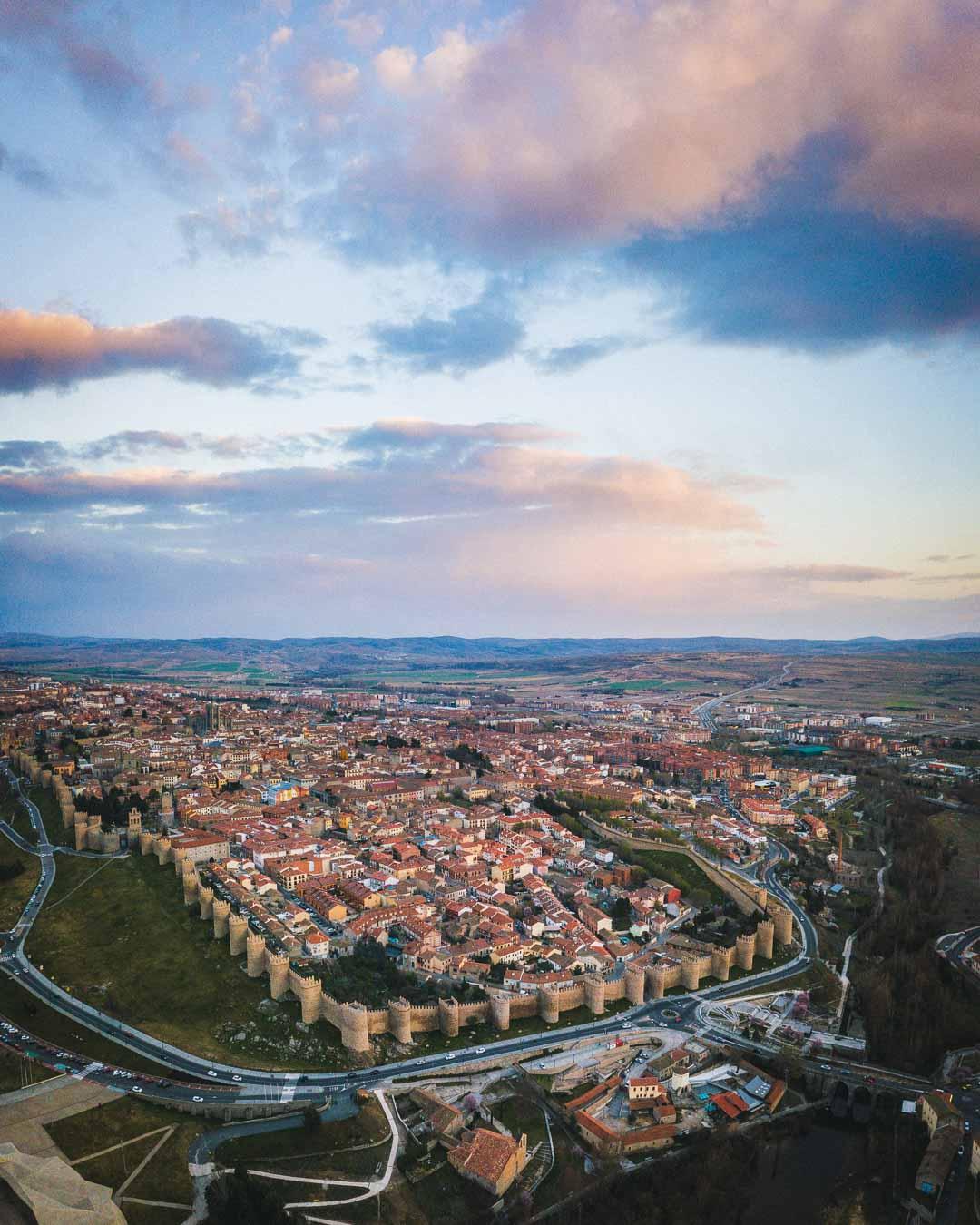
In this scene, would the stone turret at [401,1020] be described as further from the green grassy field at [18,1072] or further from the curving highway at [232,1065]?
the green grassy field at [18,1072]

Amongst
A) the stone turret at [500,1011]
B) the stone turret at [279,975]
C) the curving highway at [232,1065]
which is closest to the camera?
the curving highway at [232,1065]

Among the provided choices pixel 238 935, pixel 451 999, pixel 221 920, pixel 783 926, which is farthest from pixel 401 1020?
pixel 783 926

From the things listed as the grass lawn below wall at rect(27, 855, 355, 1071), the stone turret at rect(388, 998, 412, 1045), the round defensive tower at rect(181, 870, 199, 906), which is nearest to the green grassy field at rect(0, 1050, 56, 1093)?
the grass lawn below wall at rect(27, 855, 355, 1071)

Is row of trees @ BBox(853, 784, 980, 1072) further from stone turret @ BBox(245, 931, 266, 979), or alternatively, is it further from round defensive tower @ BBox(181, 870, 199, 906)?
round defensive tower @ BBox(181, 870, 199, 906)

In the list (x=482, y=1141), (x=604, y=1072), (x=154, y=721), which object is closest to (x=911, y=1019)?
(x=604, y=1072)

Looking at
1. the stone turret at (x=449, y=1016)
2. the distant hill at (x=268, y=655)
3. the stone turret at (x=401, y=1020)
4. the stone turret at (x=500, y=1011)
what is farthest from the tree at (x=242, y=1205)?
the distant hill at (x=268, y=655)

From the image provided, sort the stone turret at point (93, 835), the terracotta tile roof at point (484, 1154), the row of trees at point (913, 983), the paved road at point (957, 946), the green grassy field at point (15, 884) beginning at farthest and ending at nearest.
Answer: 1. the stone turret at point (93, 835)
2. the green grassy field at point (15, 884)
3. the paved road at point (957, 946)
4. the row of trees at point (913, 983)
5. the terracotta tile roof at point (484, 1154)
